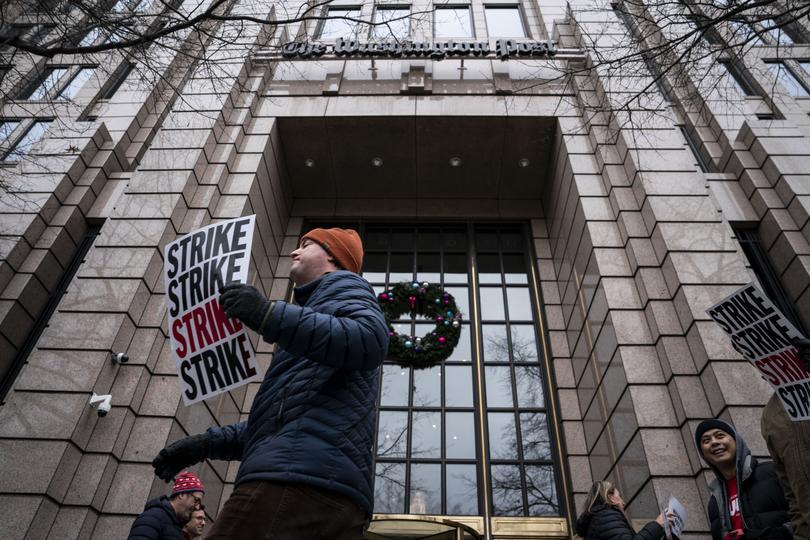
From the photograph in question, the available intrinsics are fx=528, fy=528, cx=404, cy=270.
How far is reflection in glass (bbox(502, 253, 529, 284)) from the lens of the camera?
1311cm

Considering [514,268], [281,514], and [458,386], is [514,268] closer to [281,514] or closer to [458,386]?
[458,386]

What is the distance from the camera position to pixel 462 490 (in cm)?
973

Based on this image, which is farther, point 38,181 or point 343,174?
point 343,174

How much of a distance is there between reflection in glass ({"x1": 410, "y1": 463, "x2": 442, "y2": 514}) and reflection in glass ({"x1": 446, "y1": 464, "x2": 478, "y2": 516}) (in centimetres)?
19

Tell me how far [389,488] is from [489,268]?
5.91m

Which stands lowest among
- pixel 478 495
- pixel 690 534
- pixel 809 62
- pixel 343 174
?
pixel 690 534

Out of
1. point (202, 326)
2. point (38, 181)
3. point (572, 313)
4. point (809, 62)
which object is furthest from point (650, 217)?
point (38, 181)

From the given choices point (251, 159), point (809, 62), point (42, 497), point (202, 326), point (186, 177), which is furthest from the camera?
point (809, 62)

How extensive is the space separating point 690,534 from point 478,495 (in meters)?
3.82

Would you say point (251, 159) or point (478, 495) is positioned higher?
point (251, 159)

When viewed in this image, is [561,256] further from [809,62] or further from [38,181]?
[38,181]

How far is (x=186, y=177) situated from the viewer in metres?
10.6

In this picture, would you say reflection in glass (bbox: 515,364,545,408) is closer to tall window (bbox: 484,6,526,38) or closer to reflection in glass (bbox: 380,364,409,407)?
reflection in glass (bbox: 380,364,409,407)

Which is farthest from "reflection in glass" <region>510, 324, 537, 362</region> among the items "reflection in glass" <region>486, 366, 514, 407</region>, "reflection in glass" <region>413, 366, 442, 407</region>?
"reflection in glass" <region>413, 366, 442, 407</region>
